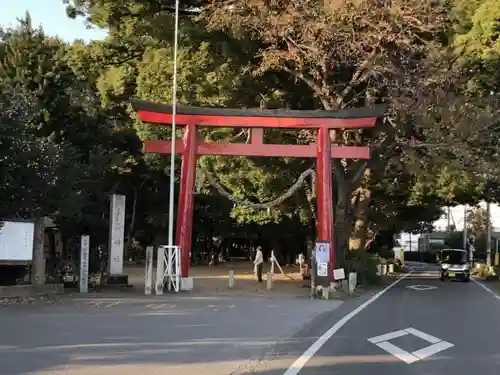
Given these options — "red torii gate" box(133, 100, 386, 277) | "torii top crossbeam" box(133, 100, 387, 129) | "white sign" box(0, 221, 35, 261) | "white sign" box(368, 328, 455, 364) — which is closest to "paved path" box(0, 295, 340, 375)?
"white sign" box(368, 328, 455, 364)

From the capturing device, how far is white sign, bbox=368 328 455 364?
1040 centimetres

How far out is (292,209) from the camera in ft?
127

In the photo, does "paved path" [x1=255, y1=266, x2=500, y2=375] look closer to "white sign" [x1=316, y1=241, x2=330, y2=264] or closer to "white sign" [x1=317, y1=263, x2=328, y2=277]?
"white sign" [x1=317, y1=263, x2=328, y2=277]

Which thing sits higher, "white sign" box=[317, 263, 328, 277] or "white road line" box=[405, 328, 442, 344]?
"white sign" box=[317, 263, 328, 277]

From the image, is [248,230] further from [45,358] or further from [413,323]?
[45,358]

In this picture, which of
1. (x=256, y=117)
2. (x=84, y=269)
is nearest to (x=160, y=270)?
(x=84, y=269)

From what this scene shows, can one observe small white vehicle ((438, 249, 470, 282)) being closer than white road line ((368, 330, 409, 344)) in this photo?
No

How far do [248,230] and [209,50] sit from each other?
30.8 meters

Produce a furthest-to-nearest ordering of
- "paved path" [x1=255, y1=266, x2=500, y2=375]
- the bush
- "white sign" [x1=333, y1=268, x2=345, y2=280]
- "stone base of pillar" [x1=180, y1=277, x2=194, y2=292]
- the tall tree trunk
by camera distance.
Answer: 1. the tall tree trunk
2. the bush
3. "white sign" [x1=333, y1=268, x2=345, y2=280]
4. "stone base of pillar" [x1=180, y1=277, x2=194, y2=292]
5. "paved path" [x1=255, y1=266, x2=500, y2=375]

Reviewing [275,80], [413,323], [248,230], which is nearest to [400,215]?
[248,230]

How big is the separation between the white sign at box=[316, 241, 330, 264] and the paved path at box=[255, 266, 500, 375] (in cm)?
395

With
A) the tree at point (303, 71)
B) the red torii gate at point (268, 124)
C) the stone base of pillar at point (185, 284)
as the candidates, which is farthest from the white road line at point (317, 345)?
the tree at point (303, 71)

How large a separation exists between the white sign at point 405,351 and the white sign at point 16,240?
36.1ft

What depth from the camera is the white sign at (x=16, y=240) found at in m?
18.4
